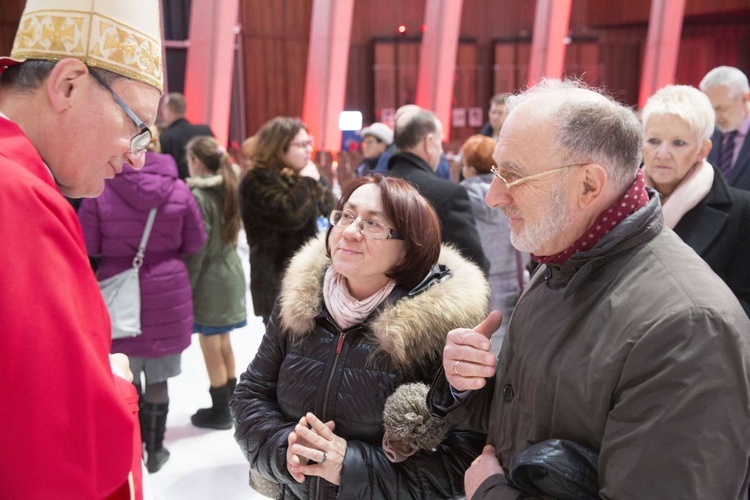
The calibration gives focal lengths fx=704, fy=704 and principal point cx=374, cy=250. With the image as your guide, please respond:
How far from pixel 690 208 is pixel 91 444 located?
2089 mm

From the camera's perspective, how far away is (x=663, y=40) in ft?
47.8

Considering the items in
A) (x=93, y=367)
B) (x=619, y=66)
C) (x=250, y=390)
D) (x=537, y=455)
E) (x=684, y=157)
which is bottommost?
(x=250, y=390)

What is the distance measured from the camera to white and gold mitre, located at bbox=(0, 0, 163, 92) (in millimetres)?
1391

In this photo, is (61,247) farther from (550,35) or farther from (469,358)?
(550,35)

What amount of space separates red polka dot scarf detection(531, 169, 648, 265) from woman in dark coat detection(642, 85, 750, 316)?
1.19 m

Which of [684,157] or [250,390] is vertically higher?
→ [684,157]

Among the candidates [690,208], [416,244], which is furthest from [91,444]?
[690,208]

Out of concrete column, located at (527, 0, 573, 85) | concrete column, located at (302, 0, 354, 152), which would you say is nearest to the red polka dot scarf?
concrete column, located at (302, 0, 354, 152)

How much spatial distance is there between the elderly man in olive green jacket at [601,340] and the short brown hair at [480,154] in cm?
273

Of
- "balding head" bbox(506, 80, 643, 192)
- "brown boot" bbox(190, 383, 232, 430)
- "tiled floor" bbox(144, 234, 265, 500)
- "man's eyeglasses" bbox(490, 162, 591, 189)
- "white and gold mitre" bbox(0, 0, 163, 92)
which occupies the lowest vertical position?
"tiled floor" bbox(144, 234, 265, 500)

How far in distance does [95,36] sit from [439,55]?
12.1m

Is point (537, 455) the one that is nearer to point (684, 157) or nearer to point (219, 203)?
point (684, 157)

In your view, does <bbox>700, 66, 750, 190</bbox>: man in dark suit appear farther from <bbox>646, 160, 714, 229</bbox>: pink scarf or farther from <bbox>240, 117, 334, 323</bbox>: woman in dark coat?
<bbox>240, 117, 334, 323</bbox>: woman in dark coat

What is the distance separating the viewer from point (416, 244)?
2.02m
